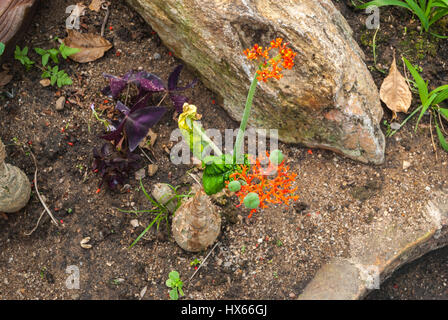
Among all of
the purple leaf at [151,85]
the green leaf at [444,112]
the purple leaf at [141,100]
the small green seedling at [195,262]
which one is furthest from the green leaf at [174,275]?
the green leaf at [444,112]

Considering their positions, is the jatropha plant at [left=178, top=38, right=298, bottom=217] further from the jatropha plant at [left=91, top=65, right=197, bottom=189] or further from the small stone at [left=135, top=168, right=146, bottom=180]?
the small stone at [left=135, top=168, right=146, bottom=180]

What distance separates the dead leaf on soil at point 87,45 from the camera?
2.63 meters

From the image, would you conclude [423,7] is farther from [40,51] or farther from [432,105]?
[40,51]

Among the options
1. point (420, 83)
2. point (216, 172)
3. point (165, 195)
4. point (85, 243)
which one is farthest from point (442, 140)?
point (85, 243)

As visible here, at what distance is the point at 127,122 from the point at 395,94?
1565 millimetres

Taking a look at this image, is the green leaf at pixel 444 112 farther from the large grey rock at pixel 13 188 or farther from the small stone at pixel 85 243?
the large grey rock at pixel 13 188

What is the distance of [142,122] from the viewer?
84.7 inches

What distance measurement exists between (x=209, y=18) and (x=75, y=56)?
3.01 feet

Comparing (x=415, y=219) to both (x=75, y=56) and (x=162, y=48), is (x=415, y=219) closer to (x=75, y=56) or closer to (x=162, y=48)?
(x=162, y=48)

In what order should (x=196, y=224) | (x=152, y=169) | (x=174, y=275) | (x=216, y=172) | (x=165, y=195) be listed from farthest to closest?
1. (x=152, y=169)
2. (x=165, y=195)
3. (x=174, y=275)
4. (x=196, y=224)
5. (x=216, y=172)

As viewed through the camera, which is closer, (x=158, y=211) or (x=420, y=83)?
(x=158, y=211)

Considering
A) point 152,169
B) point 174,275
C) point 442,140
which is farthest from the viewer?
point 442,140

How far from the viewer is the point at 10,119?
2543 millimetres
